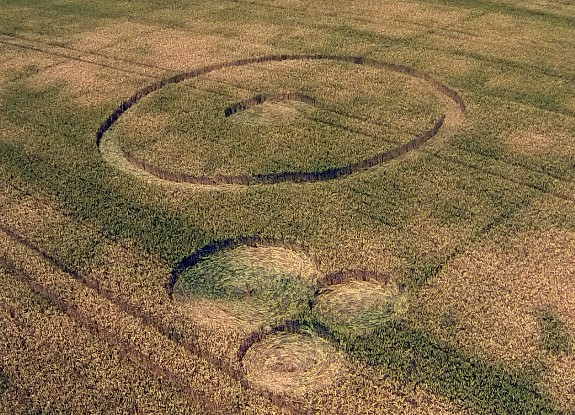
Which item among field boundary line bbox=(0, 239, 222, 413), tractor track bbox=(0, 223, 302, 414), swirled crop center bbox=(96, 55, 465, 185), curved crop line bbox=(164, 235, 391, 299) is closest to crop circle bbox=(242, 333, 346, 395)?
tractor track bbox=(0, 223, 302, 414)

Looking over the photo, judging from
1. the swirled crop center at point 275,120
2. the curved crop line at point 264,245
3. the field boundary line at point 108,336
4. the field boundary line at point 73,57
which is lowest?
the field boundary line at point 108,336

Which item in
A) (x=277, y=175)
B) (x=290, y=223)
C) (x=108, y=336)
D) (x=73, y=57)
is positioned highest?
(x=73, y=57)

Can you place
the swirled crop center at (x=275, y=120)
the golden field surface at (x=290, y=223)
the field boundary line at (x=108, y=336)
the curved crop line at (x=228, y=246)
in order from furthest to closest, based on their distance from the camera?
the swirled crop center at (x=275, y=120)
the curved crop line at (x=228, y=246)
the golden field surface at (x=290, y=223)
the field boundary line at (x=108, y=336)

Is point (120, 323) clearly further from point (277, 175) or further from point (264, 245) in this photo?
point (277, 175)

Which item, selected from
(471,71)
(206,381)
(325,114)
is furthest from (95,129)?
(471,71)

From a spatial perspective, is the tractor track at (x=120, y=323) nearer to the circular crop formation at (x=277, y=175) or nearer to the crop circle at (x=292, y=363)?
the crop circle at (x=292, y=363)

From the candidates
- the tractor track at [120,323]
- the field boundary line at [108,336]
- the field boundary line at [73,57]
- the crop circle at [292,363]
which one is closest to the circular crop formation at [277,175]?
the crop circle at [292,363]

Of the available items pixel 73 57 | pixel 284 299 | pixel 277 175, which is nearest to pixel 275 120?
pixel 277 175
